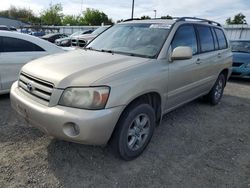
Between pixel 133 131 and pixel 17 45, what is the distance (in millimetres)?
3508

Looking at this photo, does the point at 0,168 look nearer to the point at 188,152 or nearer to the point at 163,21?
the point at 188,152

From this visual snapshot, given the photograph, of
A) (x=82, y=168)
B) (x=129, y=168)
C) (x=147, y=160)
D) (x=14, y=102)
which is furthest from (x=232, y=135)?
(x=14, y=102)

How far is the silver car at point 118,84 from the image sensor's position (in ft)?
7.83

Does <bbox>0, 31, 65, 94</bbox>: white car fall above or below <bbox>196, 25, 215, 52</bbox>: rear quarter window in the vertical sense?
below

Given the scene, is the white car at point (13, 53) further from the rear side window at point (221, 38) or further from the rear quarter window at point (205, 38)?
the rear side window at point (221, 38)

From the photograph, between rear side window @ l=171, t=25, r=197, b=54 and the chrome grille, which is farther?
rear side window @ l=171, t=25, r=197, b=54

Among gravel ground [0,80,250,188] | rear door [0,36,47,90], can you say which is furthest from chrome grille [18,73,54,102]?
rear door [0,36,47,90]

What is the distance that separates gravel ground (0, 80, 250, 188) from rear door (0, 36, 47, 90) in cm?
96

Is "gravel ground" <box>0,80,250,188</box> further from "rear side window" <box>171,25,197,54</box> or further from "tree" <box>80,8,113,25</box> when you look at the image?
"tree" <box>80,8,113,25</box>

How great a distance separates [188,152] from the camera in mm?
3236

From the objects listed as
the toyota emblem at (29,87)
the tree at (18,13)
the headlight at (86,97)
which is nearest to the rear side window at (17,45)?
the toyota emblem at (29,87)

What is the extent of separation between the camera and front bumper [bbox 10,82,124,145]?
2.31 metres

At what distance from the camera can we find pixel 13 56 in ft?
15.8

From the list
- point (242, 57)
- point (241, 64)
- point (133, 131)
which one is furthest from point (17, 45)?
point (242, 57)
